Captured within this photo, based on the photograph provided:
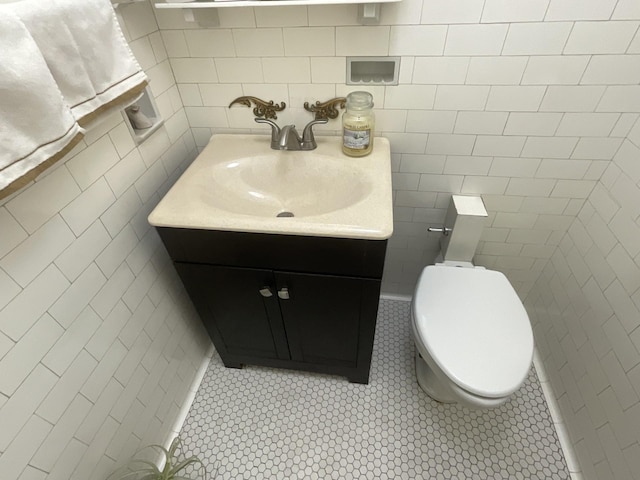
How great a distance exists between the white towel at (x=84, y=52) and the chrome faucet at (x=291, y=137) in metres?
0.41

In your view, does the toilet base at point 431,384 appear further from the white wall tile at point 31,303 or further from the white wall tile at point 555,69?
the white wall tile at point 31,303

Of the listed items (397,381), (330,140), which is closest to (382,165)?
(330,140)

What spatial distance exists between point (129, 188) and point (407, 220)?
101 cm

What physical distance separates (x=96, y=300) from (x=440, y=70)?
115 centimetres

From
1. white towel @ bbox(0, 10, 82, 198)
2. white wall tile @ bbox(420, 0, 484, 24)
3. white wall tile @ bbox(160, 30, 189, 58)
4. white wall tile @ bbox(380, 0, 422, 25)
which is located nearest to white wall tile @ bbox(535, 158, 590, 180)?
white wall tile @ bbox(420, 0, 484, 24)

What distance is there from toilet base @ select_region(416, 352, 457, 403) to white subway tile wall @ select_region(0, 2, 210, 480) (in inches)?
38.5

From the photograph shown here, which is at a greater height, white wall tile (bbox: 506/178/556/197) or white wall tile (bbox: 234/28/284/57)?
white wall tile (bbox: 234/28/284/57)

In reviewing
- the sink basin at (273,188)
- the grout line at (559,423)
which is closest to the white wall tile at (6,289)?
the sink basin at (273,188)

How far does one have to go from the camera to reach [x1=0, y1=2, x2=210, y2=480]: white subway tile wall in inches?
26.0

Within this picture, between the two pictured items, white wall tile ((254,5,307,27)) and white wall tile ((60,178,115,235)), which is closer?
white wall tile ((60,178,115,235))

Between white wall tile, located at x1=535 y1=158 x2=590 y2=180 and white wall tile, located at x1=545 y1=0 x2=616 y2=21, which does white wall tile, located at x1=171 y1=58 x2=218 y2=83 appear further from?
white wall tile, located at x1=535 y1=158 x2=590 y2=180

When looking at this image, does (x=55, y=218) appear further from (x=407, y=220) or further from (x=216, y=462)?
(x=407, y=220)

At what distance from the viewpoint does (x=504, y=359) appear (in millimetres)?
982

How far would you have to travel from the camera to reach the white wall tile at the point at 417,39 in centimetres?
91
